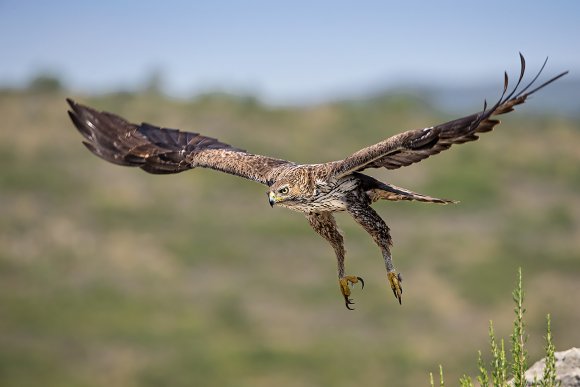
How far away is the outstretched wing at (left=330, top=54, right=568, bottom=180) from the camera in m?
7.79

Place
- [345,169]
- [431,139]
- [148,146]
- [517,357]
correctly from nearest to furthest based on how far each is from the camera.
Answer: [517,357] < [431,139] < [345,169] < [148,146]

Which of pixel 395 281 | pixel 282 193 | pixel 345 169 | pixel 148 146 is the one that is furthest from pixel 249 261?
pixel 345 169

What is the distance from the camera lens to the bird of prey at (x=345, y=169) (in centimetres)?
795

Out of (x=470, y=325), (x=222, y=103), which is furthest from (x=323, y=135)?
(x=470, y=325)

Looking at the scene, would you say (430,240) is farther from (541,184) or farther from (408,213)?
(541,184)

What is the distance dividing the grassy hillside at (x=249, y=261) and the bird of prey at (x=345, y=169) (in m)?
18.5

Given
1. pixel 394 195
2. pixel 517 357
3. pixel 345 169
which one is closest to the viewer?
pixel 517 357

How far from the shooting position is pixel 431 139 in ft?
26.2

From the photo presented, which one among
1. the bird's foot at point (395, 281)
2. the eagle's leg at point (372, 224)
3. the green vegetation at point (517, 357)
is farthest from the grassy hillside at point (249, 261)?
the green vegetation at point (517, 357)

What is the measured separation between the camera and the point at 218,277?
39031 millimetres

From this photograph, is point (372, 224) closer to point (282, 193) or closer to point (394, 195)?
point (394, 195)

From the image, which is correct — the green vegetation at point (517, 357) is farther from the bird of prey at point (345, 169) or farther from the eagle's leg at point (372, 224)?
the eagle's leg at point (372, 224)

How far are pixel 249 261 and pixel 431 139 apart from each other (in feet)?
106

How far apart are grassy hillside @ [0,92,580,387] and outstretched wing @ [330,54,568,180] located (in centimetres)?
2125
